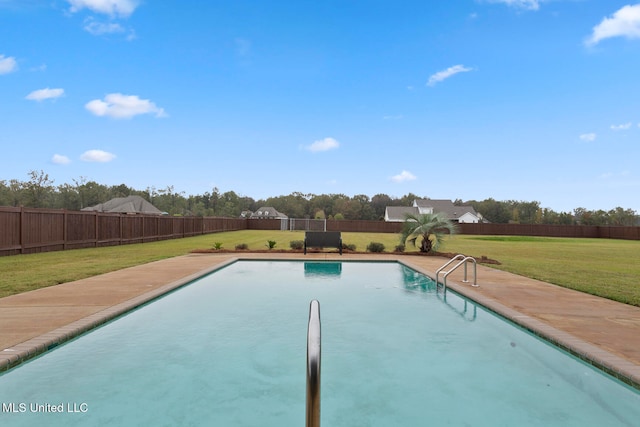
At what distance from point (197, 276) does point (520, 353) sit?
7261 millimetres

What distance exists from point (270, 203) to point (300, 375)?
101m

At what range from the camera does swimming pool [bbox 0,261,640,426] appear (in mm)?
3480

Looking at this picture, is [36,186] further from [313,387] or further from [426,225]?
[313,387]

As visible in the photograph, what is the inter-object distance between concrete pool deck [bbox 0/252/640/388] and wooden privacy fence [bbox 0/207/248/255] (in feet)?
23.3

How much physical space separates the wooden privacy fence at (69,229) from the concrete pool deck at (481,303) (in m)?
7.10

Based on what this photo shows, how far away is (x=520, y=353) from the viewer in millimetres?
4945

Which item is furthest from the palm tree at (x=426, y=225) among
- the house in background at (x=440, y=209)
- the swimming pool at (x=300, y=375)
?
the house in background at (x=440, y=209)

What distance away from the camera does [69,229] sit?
1709cm

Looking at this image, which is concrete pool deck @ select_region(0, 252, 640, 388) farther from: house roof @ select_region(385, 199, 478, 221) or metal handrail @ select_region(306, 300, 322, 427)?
house roof @ select_region(385, 199, 478, 221)

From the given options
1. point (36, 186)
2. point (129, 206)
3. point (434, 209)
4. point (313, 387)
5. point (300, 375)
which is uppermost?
point (36, 186)

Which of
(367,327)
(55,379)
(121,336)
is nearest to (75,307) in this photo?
(121,336)

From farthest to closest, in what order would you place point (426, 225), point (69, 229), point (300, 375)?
point (69, 229)
point (426, 225)
point (300, 375)

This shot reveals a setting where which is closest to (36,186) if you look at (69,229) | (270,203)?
(69,229)

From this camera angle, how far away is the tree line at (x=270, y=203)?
58.0 meters
